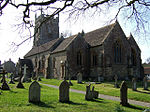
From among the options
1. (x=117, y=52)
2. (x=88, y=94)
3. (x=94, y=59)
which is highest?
(x=117, y=52)

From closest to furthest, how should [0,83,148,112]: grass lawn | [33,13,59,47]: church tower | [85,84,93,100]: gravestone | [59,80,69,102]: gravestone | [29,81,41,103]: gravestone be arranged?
1. [33,13,59,47]: church tower
2. [0,83,148,112]: grass lawn
3. [29,81,41,103]: gravestone
4. [59,80,69,102]: gravestone
5. [85,84,93,100]: gravestone

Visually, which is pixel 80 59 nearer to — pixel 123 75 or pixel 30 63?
pixel 123 75

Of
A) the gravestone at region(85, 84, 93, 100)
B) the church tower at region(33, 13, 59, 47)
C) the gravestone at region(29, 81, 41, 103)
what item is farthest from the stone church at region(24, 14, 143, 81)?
the gravestone at region(29, 81, 41, 103)

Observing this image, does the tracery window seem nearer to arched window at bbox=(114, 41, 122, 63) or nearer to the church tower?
arched window at bbox=(114, 41, 122, 63)

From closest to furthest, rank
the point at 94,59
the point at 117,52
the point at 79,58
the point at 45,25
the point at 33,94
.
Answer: the point at 45,25 < the point at 33,94 < the point at 94,59 < the point at 117,52 < the point at 79,58

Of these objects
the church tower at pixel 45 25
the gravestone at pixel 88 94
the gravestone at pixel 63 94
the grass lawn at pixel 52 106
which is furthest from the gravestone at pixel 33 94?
the gravestone at pixel 88 94

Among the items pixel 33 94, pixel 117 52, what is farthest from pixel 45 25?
pixel 117 52

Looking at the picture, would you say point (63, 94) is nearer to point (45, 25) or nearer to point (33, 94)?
point (33, 94)

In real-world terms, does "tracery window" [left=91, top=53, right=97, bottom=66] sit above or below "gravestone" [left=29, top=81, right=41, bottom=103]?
above

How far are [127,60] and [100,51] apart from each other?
5.90 meters

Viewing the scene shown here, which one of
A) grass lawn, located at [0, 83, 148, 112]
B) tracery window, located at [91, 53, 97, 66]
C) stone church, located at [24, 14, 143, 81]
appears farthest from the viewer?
tracery window, located at [91, 53, 97, 66]

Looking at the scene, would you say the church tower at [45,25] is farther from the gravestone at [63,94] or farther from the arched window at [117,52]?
the arched window at [117,52]

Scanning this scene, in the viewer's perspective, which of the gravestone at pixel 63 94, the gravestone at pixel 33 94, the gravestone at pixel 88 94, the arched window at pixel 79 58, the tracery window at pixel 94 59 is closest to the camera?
the gravestone at pixel 33 94

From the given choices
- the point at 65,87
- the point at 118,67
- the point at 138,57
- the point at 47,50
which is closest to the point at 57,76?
the point at 47,50
